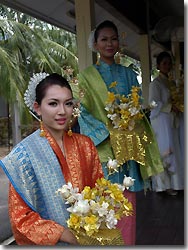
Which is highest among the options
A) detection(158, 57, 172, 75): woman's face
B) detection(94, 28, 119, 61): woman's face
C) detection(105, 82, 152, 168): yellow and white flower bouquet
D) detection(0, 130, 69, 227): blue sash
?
detection(158, 57, 172, 75): woman's face

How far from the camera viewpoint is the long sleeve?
135 centimetres

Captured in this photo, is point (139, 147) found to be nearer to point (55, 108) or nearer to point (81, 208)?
point (55, 108)

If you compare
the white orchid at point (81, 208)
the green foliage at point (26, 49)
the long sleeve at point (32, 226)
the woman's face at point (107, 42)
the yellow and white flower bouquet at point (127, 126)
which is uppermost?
the green foliage at point (26, 49)

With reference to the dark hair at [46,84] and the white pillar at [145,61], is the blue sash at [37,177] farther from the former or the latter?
the white pillar at [145,61]

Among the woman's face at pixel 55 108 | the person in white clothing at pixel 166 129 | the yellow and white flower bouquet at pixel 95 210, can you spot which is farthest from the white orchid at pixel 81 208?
the person in white clothing at pixel 166 129

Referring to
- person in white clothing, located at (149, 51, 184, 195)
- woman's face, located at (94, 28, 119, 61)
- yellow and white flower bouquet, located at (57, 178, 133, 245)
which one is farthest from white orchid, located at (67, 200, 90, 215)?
person in white clothing, located at (149, 51, 184, 195)

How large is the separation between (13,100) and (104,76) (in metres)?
1.31

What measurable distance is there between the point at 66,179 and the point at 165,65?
2.19 meters

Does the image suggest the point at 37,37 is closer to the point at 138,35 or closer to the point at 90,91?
the point at 138,35

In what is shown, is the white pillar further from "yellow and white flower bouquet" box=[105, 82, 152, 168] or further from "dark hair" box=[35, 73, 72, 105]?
"dark hair" box=[35, 73, 72, 105]

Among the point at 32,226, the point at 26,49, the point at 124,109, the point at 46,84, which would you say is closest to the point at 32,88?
the point at 46,84

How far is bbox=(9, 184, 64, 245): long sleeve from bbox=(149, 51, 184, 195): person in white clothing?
2223 millimetres

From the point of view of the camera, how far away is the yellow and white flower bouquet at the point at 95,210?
1.28m

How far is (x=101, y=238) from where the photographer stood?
1.39m
